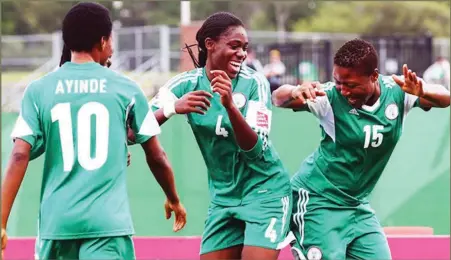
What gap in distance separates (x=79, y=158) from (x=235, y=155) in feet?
4.76

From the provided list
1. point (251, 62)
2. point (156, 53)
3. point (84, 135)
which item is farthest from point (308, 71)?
point (84, 135)

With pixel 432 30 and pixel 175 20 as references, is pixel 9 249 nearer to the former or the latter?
pixel 175 20

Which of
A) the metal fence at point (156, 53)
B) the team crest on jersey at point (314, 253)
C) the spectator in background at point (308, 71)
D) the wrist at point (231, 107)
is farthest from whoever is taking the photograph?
the metal fence at point (156, 53)

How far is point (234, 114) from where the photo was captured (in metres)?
6.48

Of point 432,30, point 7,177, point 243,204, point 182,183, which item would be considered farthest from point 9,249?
point 432,30

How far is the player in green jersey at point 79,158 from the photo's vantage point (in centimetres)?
568

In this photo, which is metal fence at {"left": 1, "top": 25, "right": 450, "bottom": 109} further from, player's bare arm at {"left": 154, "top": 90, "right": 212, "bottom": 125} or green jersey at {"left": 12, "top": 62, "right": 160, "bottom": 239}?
green jersey at {"left": 12, "top": 62, "right": 160, "bottom": 239}

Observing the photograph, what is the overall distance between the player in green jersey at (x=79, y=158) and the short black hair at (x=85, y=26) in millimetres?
22

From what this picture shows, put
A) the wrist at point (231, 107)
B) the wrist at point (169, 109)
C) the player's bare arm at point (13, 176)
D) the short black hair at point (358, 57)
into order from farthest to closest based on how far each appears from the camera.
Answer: the wrist at point (169, 109) → the short black hair at point (358, 57) → the wrist at point (231, 107) → the player's bare arm at point (13, 176)

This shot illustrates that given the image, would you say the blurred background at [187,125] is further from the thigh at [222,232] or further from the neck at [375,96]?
the neck at [375,96]

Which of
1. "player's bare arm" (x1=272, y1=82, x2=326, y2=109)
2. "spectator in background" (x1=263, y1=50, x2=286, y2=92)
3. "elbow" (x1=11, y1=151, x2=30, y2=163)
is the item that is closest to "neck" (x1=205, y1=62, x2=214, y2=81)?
"player's bare arm" (x1=272, y1=82, x2=326, y2=109)

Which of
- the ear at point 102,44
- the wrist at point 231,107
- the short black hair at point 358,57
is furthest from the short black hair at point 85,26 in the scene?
the short black hair at point 358,57

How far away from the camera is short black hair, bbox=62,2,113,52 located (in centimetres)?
587

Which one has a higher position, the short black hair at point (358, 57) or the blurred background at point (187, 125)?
the short black hair at point (358, 57)
